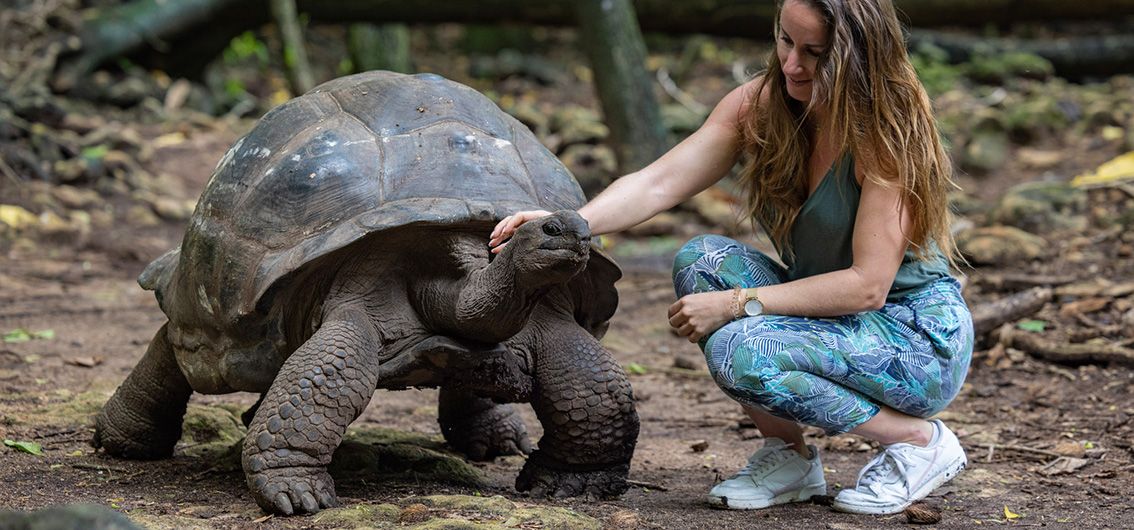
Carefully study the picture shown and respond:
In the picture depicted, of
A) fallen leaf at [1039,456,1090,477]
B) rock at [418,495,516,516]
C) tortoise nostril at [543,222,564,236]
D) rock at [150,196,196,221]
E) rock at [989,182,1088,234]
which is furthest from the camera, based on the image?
rock at [150,196,196,221]

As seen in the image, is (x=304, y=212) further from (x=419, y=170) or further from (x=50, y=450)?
(x=50, y=450)

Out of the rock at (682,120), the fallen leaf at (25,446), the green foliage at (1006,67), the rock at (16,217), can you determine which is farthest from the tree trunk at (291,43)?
the green foliage at (1006,67)

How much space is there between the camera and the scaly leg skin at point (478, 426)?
4.25 m

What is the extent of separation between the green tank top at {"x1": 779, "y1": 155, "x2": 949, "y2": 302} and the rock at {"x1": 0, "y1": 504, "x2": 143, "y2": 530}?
211 centimetres

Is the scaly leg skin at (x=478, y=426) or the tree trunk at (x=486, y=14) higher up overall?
the tree trunk at (x=486, y=14)

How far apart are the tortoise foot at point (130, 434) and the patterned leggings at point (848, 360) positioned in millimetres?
1835

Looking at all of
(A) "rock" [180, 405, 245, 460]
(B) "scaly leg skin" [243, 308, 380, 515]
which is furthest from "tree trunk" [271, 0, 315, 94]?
(B) "scaly leg skin" [243, 308, 380, 515]

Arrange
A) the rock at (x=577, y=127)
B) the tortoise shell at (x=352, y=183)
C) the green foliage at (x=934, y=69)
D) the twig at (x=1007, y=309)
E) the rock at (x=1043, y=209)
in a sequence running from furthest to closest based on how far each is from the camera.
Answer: the green foliage at (x=934, y=69) → the rock at (x=577, y=127) → the rock at (x=1043, y=209) → the twig at (x=1007, y=309) → the tortoise shell at (x=352, y=183)

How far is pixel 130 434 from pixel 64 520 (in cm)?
229

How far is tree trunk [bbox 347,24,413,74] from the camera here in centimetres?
1136

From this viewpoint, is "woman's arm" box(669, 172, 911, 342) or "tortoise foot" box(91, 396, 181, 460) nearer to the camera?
"woman's arm" box(669, 172, 911, 342)

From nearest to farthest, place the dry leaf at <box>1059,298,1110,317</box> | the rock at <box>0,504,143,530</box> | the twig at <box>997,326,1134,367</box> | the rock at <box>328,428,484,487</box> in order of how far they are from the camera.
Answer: the rock at <box>0,504,143,530</box> < the rock at <box>328,428,484,487</box> < the twig at <box>997,326,1134,367</box> < the dry leaf at <box>1059,298,1110,317</box>

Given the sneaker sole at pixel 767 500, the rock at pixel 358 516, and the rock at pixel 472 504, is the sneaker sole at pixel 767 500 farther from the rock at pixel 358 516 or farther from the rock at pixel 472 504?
the rock at pixel 358 516

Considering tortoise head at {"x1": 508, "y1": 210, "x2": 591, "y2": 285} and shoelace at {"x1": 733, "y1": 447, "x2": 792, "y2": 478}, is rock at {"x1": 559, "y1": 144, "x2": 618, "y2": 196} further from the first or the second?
tortoise head at {"x1": 508, "y1": 210, "x2": 591, "y2": 285}
